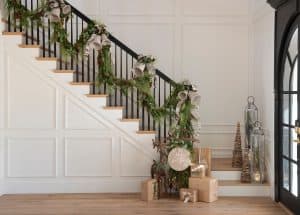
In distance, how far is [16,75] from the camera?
659cm

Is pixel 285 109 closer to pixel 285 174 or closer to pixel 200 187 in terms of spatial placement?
pixel 285 174

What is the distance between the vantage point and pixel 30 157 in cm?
666

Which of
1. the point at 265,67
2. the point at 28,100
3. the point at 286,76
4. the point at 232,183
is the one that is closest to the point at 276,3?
the point at 286,76

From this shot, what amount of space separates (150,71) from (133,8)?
5.68 ft

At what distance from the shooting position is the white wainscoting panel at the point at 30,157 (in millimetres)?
6652

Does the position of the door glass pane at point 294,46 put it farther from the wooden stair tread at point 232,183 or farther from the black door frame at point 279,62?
the wooden stair tread at point 232,183

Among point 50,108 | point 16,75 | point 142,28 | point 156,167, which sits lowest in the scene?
point 156,167

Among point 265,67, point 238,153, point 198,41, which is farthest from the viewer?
point 198,41

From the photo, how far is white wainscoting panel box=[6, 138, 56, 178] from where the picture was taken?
21.8ft

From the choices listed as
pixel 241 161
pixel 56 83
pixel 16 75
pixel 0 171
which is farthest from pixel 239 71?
pixel 0 171

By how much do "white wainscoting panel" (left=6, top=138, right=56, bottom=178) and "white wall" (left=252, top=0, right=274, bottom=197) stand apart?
3.10m

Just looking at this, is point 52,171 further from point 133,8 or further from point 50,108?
point 133,8

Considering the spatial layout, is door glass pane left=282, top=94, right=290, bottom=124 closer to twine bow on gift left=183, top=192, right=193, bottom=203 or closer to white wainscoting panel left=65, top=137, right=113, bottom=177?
twine bow on gift left=183, top=192, right=193, bottom=203

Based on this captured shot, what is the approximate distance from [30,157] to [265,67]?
12.2 feet
